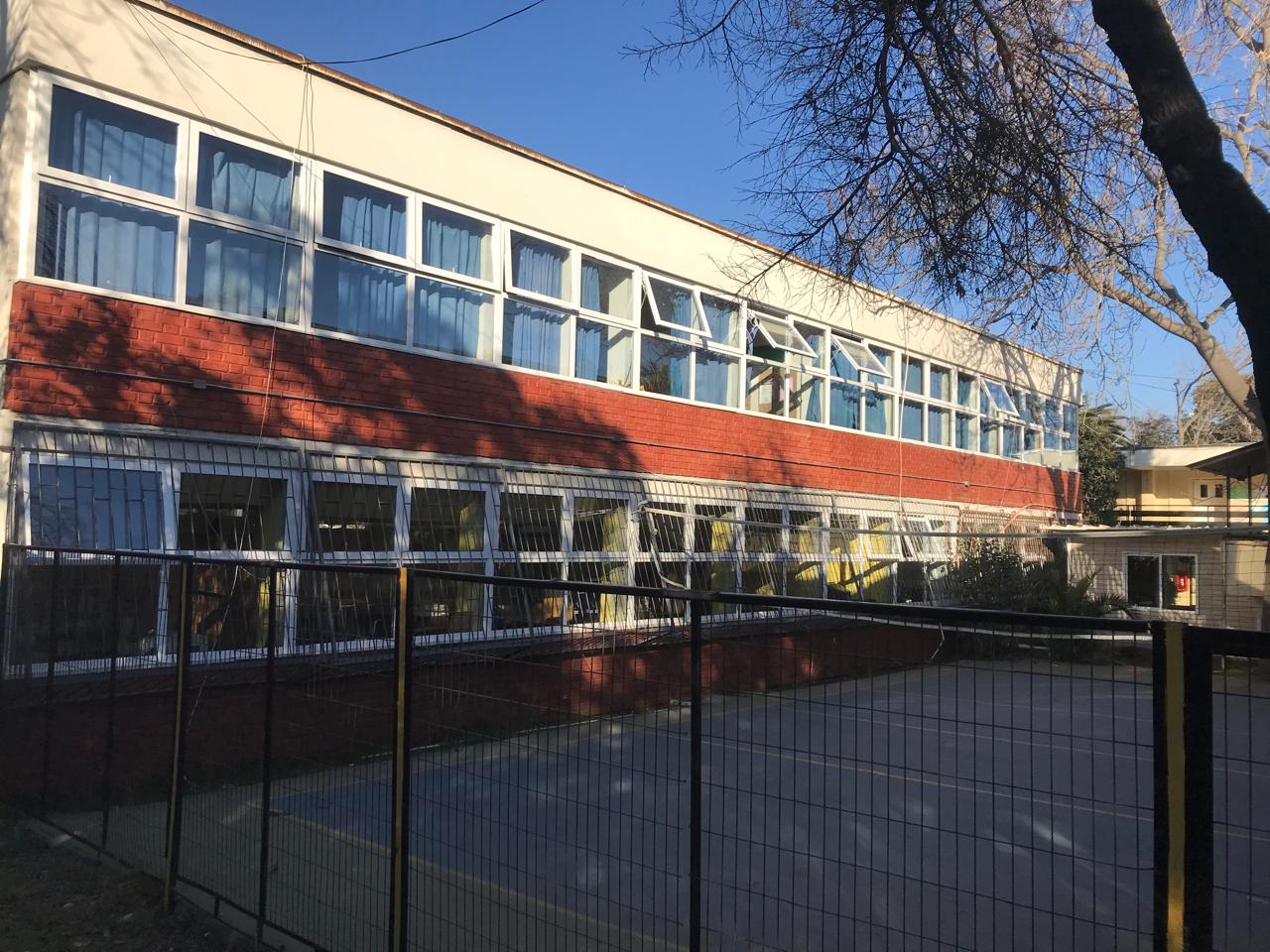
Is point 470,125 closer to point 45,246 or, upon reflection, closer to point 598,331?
point 598,331

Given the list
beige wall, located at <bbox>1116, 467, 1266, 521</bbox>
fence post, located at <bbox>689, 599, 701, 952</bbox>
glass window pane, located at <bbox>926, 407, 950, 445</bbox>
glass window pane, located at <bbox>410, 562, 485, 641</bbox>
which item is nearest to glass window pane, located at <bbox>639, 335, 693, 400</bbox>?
glass window pane, located at <bbox>410, 562, 485, 641</bbox>

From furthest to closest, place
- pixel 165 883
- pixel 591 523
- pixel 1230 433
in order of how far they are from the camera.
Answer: pixel 1230 433 < pixel 591 523 < pixel 165 883

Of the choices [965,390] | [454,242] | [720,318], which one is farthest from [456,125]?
[965,390]

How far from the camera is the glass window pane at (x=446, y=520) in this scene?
372 inches

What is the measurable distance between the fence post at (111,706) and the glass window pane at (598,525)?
5.48 metres

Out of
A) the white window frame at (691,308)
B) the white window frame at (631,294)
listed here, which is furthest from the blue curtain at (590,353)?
the white window frame at (691,308)

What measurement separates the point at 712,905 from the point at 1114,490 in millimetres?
31026

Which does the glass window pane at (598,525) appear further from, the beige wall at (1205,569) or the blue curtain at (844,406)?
the beige wall at (1205,569)

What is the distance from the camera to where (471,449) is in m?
9.95

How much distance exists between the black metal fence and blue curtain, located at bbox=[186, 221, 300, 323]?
2.62 metres

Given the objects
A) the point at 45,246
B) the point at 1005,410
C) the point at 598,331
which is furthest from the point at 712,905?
the point at 1005,410

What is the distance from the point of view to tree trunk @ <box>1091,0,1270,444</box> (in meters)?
4.13

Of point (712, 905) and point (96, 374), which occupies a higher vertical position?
point (96, 374)

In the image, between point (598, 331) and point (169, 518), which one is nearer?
point (169, 518)
